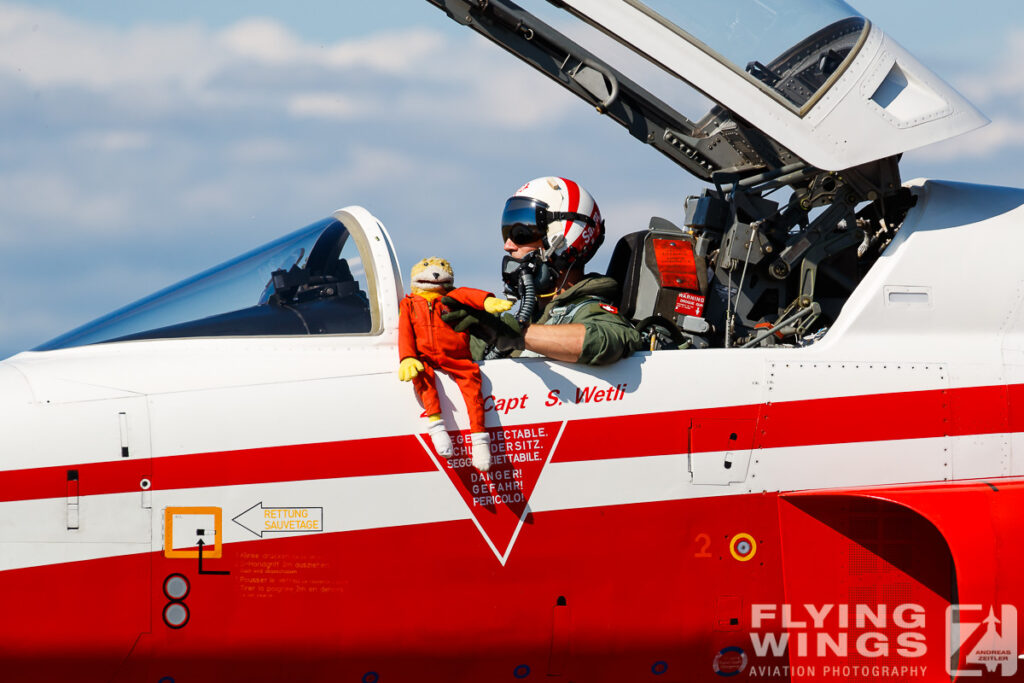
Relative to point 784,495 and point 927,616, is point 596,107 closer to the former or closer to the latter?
point 784,495

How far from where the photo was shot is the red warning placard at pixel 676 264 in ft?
18.5

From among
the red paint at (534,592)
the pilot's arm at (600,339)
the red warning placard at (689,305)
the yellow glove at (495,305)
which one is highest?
the red warning placard at (689,305)

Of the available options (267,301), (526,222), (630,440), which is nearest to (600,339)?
(630,440)

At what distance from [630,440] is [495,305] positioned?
0.86 m

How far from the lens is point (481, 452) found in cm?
446

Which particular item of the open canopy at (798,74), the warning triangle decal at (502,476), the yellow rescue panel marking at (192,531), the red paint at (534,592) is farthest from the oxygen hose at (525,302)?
the yellow rescue panel marking at (192,531)

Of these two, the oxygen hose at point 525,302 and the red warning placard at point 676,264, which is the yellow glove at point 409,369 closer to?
the oxygen hose at point 525,302

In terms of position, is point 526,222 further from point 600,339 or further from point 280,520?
point 280,520

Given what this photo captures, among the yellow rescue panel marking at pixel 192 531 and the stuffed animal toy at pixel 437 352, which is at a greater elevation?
the stuffed animal toy at pixel 437 352

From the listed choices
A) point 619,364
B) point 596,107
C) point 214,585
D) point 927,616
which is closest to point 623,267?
point 596,107

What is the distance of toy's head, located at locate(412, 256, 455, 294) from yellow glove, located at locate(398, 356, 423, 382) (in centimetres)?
37

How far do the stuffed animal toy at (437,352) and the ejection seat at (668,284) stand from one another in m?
1.21

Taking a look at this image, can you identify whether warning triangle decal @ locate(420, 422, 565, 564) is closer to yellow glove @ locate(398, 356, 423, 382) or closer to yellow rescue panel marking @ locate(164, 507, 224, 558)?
yellow glove @ locate(398, 356, 423, 382)

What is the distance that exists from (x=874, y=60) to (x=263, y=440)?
3.53 meters
